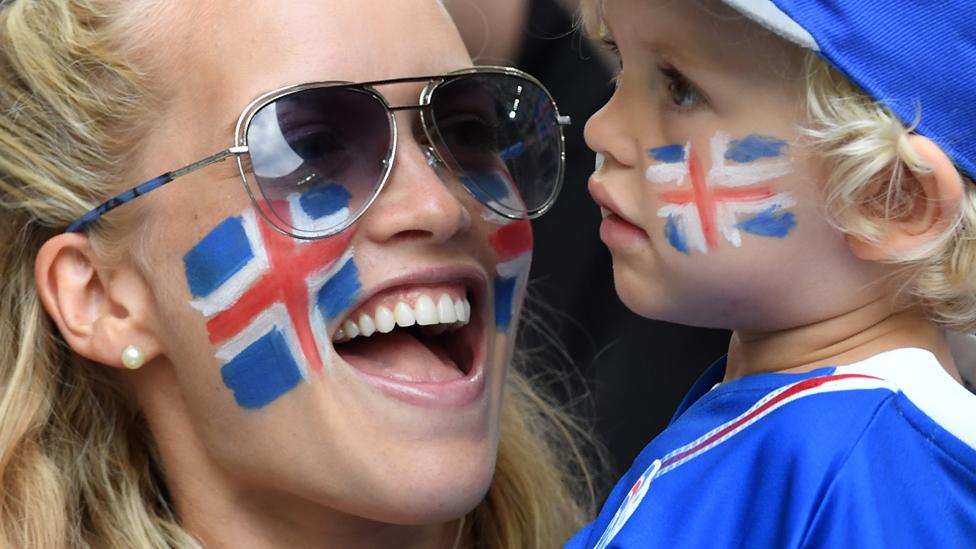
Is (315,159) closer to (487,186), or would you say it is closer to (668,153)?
(487,186)

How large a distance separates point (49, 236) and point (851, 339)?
1436 mm

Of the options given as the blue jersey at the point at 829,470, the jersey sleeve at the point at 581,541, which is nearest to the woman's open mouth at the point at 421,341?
the jersey sleeve at the point at 581,541

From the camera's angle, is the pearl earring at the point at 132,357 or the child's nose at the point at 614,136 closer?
the child's nose at the point at 614,136

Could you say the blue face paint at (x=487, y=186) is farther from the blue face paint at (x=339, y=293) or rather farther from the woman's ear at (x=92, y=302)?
the woman's ear at (x=92, y=302)

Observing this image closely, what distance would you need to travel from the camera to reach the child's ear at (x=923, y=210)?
1727 mm

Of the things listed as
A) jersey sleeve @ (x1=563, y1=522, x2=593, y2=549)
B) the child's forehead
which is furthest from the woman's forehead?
jersey sleeve @ (x1=563, y1=522, x2=593, y2=549)

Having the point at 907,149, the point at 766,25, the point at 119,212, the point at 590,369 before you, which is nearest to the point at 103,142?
the point at 119,212

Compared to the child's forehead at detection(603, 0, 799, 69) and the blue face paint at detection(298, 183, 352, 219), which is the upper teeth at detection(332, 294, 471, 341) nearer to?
the blue face paint at detection(298, 183, 352, 219)

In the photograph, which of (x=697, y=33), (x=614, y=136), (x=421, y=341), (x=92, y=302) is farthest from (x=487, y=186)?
(x=92, y=302)

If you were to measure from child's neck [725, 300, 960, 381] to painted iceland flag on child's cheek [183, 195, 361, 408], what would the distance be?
702mm

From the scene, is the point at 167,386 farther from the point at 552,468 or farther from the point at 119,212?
the point at 552,468

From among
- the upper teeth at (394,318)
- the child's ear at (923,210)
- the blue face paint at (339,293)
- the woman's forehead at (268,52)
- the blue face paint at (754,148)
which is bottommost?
the child's ear at (923,210)

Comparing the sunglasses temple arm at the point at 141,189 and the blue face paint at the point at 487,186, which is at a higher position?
the sunglasses temple arm at the point at 141,189

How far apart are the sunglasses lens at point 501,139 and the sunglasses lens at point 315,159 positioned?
0.15 m
